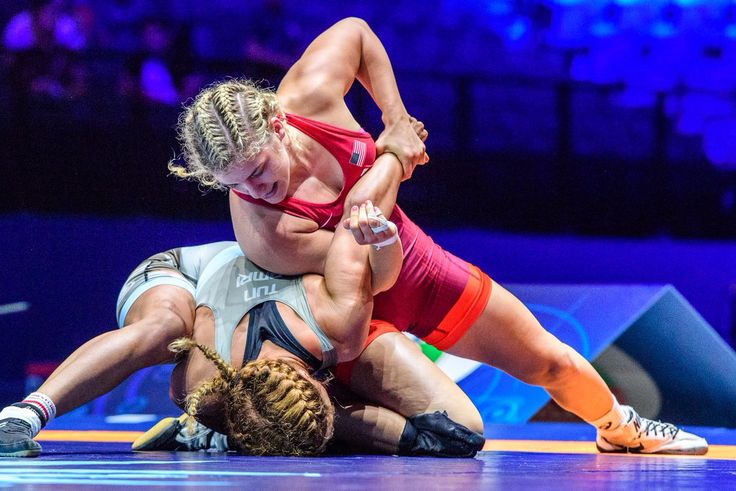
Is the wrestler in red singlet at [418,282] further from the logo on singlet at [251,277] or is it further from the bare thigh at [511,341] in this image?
the logo on singlet at [251,277]

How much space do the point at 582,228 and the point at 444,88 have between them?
95 centimetres

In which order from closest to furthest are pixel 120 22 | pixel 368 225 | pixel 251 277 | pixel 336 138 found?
pixel 368 225
pixel 251 277
pixel 336 138
pixel 120 22

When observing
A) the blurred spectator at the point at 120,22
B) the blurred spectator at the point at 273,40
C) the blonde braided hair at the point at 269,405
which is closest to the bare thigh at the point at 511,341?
the blonde braided hair at the point at 269,405

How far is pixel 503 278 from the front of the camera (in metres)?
4.24

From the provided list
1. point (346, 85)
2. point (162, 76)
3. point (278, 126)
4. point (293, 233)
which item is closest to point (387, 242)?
point (293, 233)

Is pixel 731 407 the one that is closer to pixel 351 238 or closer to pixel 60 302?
pixel 351 238

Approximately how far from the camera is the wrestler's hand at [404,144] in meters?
2.48

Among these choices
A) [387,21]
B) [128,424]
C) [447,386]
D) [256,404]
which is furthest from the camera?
[387,21]

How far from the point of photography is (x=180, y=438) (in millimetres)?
2350

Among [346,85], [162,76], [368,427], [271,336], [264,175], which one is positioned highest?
[162,76]

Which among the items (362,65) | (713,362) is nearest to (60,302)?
(362,65)

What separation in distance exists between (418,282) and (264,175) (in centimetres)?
55

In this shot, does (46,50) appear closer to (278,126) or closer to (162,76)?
(162,76)

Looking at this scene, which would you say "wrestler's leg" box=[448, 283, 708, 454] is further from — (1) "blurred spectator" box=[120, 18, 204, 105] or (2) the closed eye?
(1) "blurred spectator" box=[120, 18, 204, 105]
